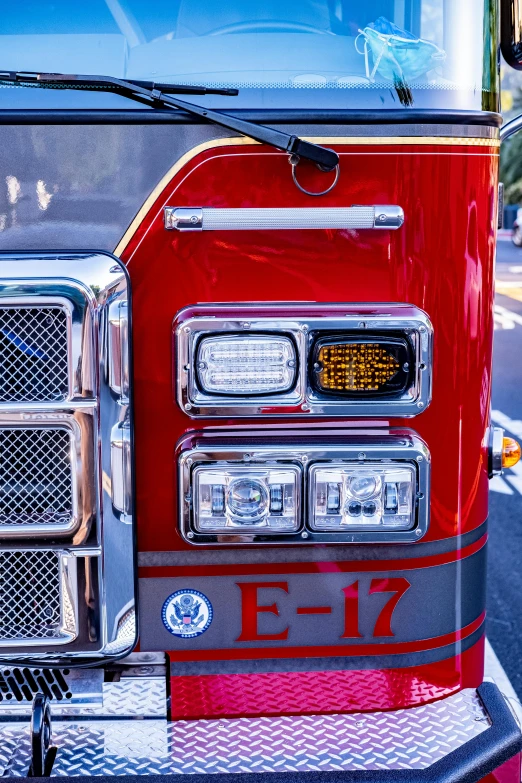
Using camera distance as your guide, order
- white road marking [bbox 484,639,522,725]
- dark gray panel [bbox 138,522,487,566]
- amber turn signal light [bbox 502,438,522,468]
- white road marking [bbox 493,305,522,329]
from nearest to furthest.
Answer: dark gray panel [bbox 138,522,487,566] < amber turn signal light [bbox 502,438,522,468] < white road marking [bbox 484,639,522,725] < white road marking [bbox 493,305,522,329]

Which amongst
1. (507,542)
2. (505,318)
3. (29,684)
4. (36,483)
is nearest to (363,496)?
(36,483)

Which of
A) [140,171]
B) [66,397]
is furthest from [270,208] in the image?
[66,397]

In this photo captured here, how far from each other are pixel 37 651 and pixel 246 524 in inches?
21.2

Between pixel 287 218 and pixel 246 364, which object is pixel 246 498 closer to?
pixel 246 364

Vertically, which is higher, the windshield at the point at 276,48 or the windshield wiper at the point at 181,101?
the windshield at the point at 276,48

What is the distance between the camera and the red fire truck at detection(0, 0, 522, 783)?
1847 mm

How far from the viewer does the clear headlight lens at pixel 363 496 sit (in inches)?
75.0

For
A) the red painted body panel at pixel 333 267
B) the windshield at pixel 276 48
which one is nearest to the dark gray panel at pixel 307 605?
the red painted body panel at pixel 333 267

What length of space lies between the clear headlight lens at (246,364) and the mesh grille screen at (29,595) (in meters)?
0.52

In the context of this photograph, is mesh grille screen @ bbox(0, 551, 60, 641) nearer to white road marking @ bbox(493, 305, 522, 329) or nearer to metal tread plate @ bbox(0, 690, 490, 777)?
metal tread plate @ bbox(0, 690, 490, 777)

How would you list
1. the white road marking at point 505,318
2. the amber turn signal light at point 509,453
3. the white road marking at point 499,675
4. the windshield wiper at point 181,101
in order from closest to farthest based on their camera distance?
the windshield wiper at point 181,101 < the amber turn signal light at point 509,453 < the white road marking at point 499,675 < the white road marking at point 505,318

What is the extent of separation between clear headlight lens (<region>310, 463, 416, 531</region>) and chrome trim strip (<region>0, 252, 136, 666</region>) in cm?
41

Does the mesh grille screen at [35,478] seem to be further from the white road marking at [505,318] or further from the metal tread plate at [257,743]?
the white road marking at [505,318]

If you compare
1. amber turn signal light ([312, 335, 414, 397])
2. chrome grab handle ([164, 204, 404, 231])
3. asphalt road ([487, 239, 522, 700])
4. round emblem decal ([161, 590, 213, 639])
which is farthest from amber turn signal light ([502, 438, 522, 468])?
asphalt road ([487, 239, 522, 700])
